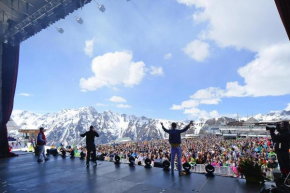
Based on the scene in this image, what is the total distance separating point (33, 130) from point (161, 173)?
21.1 meters

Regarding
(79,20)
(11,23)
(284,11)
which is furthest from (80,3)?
(284,11)

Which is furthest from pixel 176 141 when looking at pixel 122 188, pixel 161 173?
pixel 122 188

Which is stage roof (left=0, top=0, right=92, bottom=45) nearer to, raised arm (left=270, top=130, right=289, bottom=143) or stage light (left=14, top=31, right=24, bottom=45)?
stage light (left=14, top=31, right=24, bottom=45)

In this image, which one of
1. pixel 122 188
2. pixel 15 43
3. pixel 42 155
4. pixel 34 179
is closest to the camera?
pixel 122 188

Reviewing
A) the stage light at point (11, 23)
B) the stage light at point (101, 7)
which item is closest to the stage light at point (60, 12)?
the stage light at point (101, 7)

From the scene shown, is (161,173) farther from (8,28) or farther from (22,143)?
(22,143)

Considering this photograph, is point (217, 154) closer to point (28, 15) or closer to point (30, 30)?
point (30, 30)

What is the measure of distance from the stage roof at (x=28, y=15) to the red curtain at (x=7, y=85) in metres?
0.78

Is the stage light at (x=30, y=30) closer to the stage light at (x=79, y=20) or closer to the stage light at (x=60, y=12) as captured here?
the stage light at (x=60, y=12)

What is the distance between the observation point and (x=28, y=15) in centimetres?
959

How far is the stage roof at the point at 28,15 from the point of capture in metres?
8.89

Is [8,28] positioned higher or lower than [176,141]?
higher

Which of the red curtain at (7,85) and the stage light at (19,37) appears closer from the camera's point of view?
the red curtain at (7,85)

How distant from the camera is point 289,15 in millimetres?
4129
